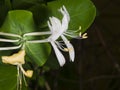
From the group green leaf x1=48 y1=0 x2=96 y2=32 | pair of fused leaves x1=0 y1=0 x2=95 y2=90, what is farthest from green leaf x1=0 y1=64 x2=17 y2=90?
green leaf x1=48 y1=0 x2=96 y2=32

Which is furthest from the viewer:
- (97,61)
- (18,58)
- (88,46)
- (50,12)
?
(97,61)

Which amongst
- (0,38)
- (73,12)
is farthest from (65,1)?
(0,38)

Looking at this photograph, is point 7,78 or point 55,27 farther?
point 7,78

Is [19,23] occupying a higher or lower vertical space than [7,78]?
higher

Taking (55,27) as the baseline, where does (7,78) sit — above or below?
below

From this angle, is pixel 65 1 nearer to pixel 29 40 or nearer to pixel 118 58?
pixel 29 40

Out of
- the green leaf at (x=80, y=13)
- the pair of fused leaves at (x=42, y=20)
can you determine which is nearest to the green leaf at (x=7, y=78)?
the pair of fused leaves at (x=42, y=20)
